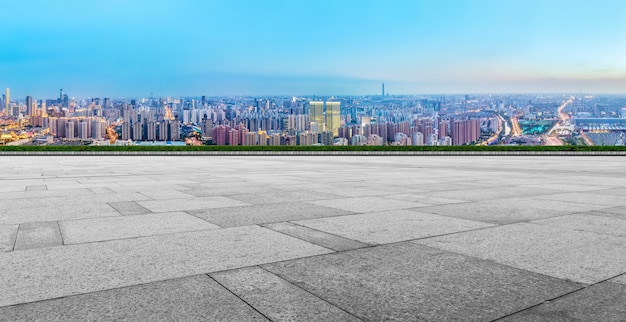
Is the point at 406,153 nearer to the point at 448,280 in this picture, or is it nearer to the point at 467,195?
the point at 467,195

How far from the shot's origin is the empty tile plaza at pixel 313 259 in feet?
12.8

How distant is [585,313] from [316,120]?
101 meters

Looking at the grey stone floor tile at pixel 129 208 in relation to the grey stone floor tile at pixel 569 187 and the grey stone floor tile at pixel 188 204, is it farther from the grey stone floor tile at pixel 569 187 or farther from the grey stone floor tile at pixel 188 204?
the grey stone floor tile at pixel 569 187

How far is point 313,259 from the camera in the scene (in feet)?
17.6

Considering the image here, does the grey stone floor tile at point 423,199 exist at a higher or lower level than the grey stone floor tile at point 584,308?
higher

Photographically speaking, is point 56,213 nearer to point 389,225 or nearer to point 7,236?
point 7,236

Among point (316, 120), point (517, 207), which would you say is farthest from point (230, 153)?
point (316, 120)

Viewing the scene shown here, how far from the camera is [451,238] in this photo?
6504 mm

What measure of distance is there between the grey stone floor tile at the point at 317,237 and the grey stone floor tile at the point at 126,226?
3.20 feet

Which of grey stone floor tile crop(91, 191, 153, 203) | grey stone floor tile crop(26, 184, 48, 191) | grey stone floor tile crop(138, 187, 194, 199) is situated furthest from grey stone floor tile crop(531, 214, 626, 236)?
grey stone floor tile crop(26, 184, 48, 191)

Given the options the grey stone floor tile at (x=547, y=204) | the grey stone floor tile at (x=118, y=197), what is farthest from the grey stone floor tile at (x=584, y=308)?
the grey stone floor tile at (x=118, y=197)

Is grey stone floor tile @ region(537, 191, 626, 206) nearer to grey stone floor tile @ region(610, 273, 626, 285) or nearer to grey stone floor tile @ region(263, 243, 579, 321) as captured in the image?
grey stone floor tile @ region(610, 273, 626, 285)

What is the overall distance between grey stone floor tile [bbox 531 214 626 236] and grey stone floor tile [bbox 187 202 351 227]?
319cm

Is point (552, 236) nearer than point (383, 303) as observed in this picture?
No
